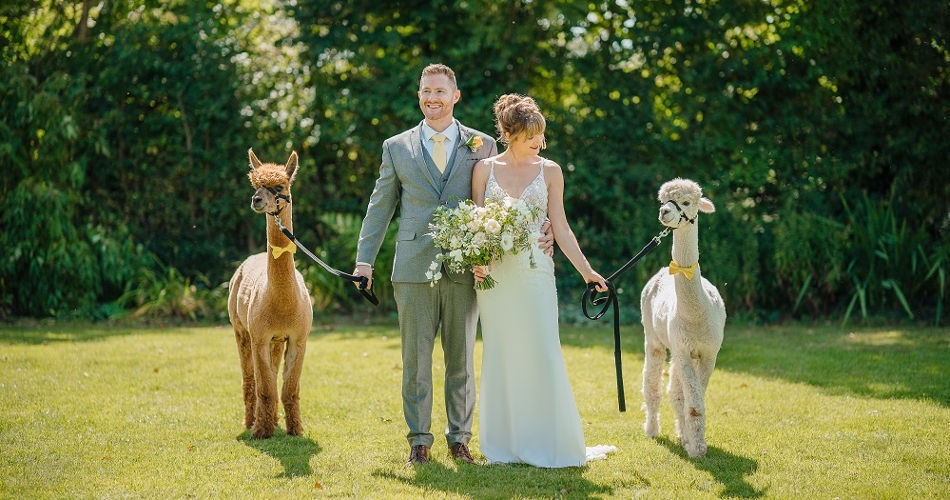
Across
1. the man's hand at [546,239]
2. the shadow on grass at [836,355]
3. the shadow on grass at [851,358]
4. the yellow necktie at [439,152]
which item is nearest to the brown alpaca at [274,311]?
the yellow necktie at [439,152]

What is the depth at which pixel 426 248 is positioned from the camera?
5.57 metres

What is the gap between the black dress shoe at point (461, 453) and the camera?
5.70 metres

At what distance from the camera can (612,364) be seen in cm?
904

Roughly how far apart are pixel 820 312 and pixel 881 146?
2.33 m

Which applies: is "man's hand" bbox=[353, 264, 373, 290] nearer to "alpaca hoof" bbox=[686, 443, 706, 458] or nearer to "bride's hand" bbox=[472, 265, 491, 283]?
"bride's hand" bbox=[472, 265, 491, 283]

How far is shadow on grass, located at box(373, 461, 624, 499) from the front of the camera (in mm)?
5004

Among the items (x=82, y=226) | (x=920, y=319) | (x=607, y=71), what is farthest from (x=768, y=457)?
(x=82, y=226)

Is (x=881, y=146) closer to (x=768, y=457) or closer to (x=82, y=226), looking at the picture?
(x=768, y=457)

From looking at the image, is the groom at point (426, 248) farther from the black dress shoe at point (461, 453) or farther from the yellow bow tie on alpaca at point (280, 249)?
the yellow bow tie on alpaca at point (280, 249)

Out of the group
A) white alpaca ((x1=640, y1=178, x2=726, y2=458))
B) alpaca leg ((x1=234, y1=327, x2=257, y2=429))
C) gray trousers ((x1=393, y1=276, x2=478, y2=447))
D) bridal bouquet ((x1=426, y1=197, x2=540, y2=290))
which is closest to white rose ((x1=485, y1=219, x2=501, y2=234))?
bridal bouquet ((x1=426, y1=197, x2=540, y2=290))

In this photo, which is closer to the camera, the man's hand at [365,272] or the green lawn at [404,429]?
the green lawn at [404,429]

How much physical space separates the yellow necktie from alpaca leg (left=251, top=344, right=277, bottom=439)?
185 cm

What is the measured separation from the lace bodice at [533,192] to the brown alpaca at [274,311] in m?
1.43

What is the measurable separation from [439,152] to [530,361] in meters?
1.40
